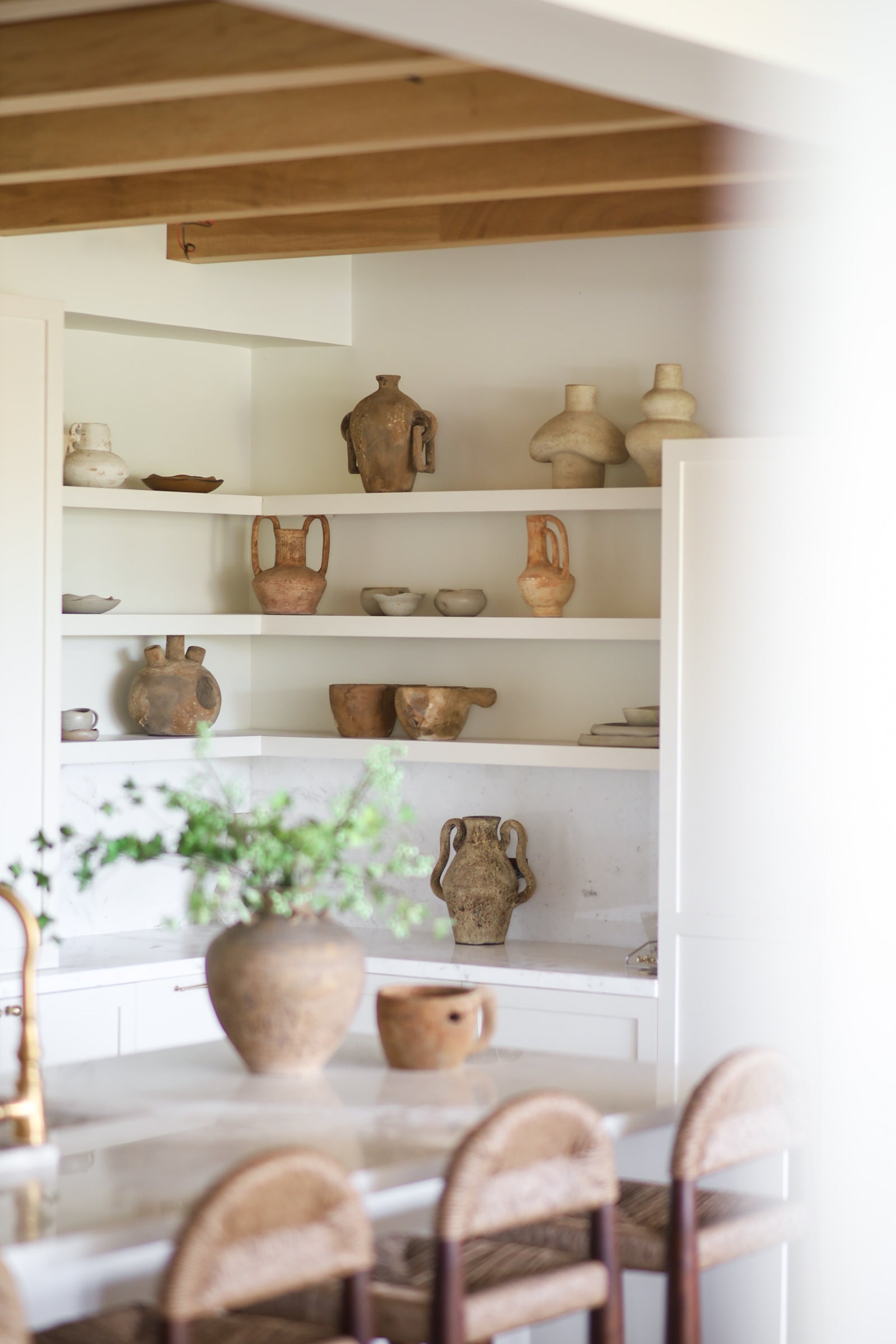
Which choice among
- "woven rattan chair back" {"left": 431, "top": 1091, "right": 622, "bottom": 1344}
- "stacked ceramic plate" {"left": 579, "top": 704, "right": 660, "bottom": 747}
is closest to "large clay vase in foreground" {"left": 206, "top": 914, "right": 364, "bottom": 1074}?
"woven rattan chair back" {"left": 431, "top": 1091, "right": 622, "bottom": 1344}

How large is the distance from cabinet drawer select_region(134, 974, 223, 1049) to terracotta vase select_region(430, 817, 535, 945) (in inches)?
27.9

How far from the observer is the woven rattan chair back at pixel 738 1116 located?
234cm

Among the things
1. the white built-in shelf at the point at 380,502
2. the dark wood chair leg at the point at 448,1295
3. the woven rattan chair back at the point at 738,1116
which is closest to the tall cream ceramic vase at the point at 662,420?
the white built-in shelf at the point at 380,502

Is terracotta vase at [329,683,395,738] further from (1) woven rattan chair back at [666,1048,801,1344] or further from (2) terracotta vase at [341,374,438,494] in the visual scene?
(1) woven rattan chair back at [666,1048,801,1344]

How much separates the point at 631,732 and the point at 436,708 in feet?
1.94

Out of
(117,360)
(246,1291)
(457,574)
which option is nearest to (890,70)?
(246,1291)

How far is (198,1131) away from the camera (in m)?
2.43

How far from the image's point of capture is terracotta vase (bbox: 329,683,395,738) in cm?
477

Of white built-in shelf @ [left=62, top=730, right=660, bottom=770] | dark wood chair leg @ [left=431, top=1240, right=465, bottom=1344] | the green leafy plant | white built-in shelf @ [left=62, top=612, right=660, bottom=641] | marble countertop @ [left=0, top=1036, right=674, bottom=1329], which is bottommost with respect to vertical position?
dark wood chair leg @ [left=431, top=1240, right=465, bottom=1344]

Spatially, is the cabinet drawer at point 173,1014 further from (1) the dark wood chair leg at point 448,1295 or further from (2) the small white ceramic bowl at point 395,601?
(1) the dark wood chair leg at point 448,1295

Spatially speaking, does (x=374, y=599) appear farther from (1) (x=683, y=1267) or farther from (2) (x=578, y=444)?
(1) (x=683, y=1267)

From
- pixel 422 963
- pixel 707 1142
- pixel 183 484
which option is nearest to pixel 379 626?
pixel 183 484

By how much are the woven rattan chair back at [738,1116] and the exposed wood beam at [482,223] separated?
227cm

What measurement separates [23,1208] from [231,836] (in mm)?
720
